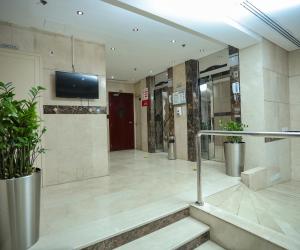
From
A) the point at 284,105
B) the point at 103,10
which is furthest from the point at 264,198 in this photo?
the point at 103,10

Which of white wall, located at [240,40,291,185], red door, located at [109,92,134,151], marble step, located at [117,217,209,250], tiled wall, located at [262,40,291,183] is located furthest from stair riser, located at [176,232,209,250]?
red door, located at [109,92,134,151]

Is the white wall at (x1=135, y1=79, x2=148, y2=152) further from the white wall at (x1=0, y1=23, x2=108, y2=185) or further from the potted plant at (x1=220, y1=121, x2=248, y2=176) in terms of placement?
the potted plant at (x1=220, y1=121, x2=248, y2=176)

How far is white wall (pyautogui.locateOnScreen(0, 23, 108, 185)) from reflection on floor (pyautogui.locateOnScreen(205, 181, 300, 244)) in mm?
2259

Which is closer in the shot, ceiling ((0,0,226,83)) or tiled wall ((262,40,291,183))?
ceiling ((0,0,226,83))

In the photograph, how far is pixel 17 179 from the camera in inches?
63.4

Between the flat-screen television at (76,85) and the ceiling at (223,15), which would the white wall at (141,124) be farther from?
the ceiling at (223,15)

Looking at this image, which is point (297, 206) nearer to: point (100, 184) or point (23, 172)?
point (100, 184)

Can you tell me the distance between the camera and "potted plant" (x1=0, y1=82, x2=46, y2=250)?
1586 mm

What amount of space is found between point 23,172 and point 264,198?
308 cm

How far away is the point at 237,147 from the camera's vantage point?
11.7 feet

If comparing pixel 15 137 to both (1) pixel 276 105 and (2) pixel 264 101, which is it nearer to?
(2) pixel 264 101

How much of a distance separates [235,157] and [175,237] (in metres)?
2.05

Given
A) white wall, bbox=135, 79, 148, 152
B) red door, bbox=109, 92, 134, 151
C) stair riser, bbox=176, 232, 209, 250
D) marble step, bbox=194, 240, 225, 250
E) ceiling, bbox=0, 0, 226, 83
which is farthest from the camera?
red door, bbox=109, 92, 134, 151

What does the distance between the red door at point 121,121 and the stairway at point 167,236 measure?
538 centimetres
